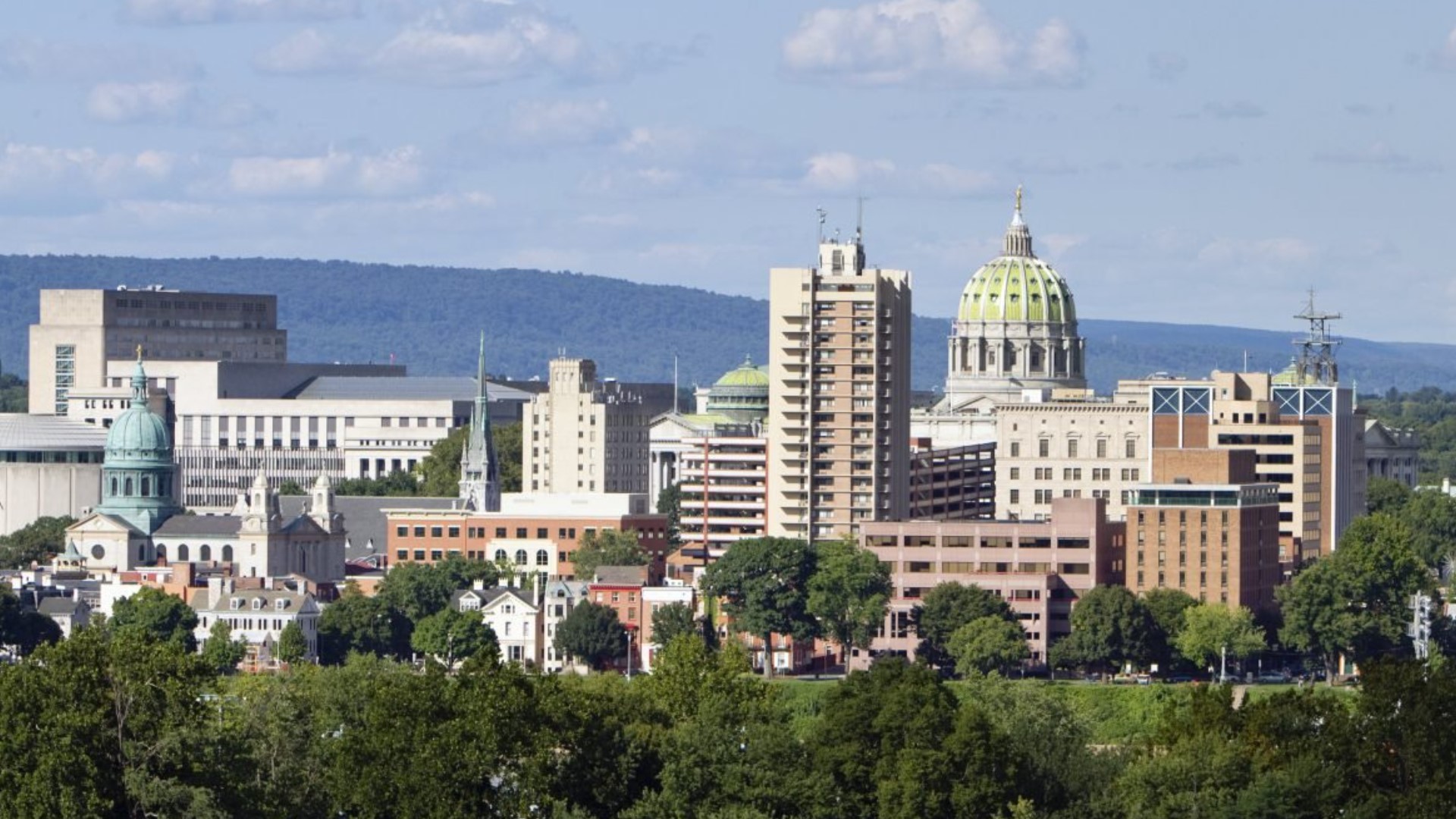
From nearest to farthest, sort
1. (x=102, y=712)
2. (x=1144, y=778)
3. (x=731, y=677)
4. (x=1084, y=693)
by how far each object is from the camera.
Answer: (x=102, y=712)
(x=1144, y=778)
(x=731, y=677)
(x=1084, y=693)

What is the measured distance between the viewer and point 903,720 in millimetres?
142125

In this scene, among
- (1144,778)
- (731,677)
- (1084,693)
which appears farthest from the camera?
(1084,693)

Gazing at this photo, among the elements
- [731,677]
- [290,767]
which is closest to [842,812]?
[290,767]

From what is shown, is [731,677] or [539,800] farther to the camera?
[731,677]

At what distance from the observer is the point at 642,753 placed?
140 m

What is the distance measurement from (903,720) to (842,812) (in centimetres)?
570

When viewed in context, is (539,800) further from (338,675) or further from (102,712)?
(338,675)

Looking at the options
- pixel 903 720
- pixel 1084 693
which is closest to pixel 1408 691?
pixel 903 720

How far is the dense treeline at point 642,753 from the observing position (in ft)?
420

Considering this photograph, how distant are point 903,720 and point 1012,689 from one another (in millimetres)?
32082

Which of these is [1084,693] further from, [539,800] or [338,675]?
[539,800]

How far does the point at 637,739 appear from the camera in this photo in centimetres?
14100

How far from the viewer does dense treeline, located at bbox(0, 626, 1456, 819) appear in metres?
128

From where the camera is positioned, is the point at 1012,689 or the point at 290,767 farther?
the point at 1012,689
